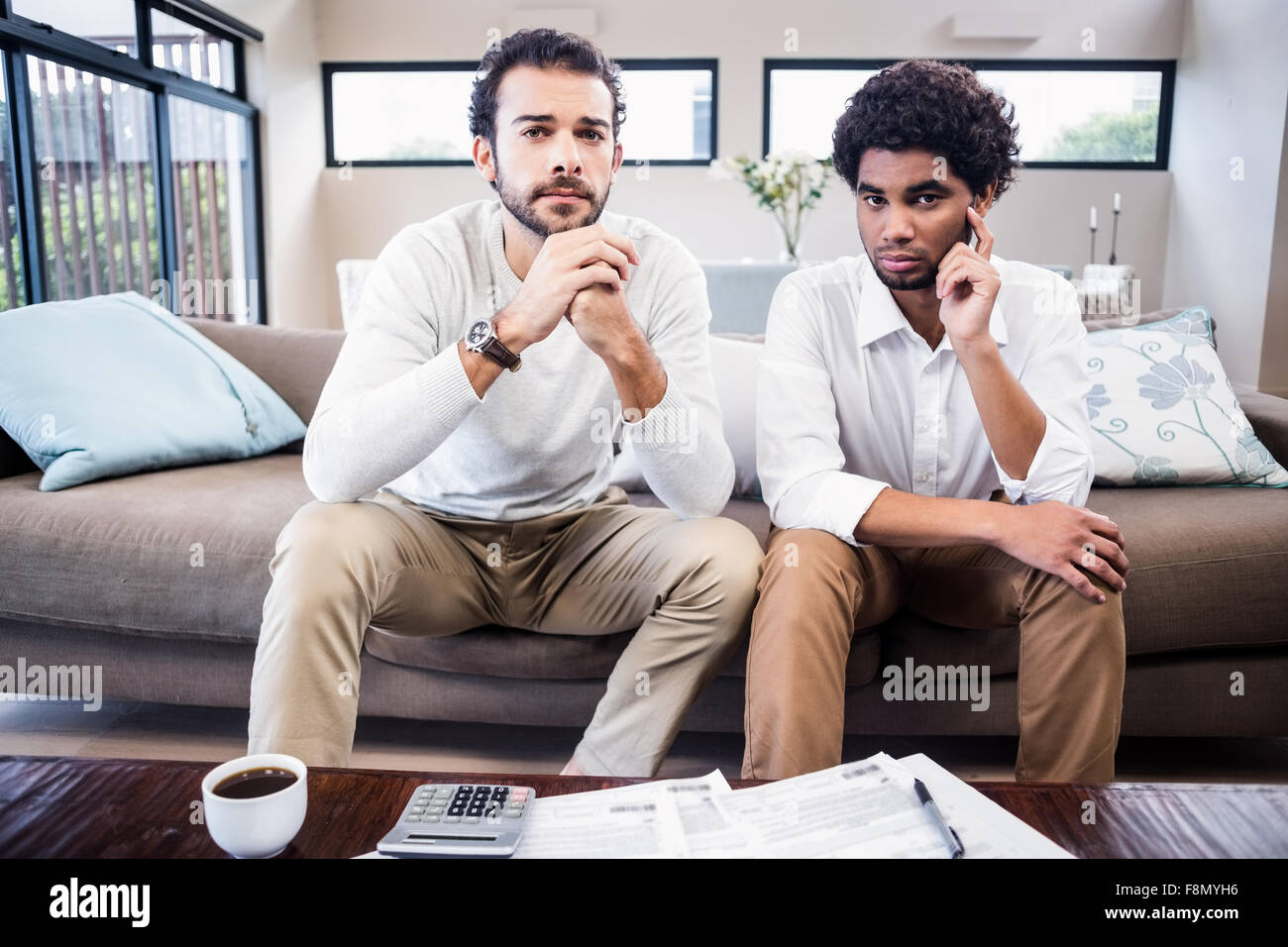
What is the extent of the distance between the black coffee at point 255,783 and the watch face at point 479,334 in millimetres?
668

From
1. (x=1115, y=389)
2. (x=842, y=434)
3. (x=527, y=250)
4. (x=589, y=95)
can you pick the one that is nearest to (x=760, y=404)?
(x=842, y=434)

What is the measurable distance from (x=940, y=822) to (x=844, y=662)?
46 cm

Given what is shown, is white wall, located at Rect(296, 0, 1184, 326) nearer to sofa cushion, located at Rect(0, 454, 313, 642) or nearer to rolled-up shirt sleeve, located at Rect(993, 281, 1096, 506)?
sofa cushion, located at Rect(0, 454, 313, 642)

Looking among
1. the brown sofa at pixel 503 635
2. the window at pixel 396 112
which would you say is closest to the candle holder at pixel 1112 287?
the brown sofa at pixel 503 635

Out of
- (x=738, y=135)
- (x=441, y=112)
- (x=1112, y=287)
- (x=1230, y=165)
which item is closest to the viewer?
(x=1112, y=287)

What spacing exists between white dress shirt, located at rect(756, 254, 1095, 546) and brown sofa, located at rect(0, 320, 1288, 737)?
0.24 m

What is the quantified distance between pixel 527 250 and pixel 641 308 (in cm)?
21

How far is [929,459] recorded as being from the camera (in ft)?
4.97

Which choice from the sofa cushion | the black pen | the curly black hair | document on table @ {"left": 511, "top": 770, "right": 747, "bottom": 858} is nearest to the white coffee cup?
document on table @ {"left": 511, "top": 770, "right": 747, "bottom": 858}

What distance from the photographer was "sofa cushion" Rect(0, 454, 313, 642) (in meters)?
1.59

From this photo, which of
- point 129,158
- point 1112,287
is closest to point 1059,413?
point 1112,287

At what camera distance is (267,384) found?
7.34ft

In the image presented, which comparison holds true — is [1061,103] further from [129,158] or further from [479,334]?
[479,334]
